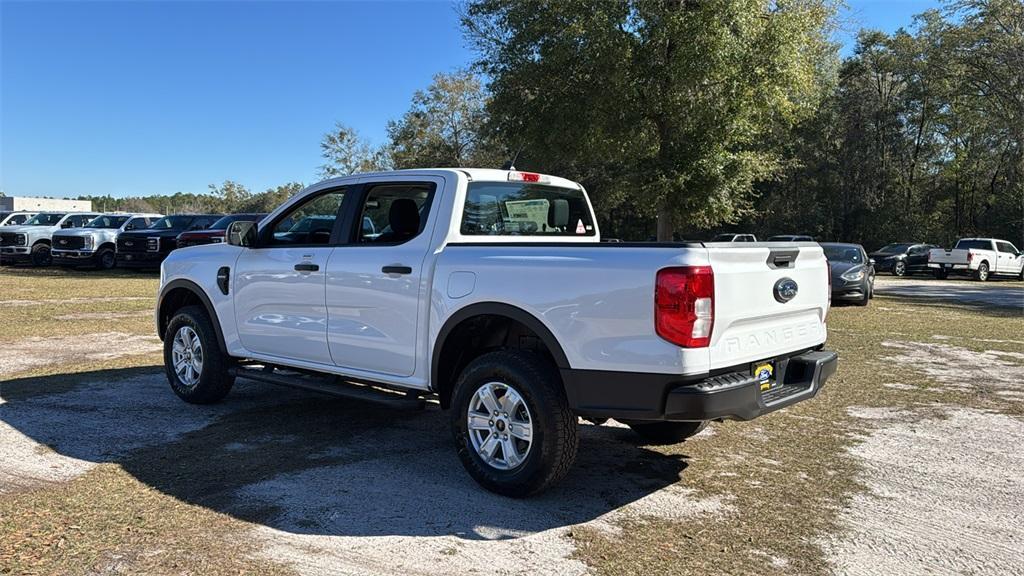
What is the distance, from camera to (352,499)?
169 inches

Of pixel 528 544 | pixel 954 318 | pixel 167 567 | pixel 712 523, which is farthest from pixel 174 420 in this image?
pixel 954 318

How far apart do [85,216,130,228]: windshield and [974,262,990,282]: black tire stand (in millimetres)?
31289

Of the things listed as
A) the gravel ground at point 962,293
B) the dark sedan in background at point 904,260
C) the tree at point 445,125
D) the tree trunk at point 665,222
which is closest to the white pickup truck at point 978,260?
the dark sedan in background at point 904,260

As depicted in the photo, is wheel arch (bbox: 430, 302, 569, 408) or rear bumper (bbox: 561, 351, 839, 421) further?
wheel arch (bbox: 430, 302, 569, 408)

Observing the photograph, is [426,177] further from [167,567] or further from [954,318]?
[954,318]

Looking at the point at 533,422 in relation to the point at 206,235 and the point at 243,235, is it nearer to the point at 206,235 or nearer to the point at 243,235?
the point at 243,235

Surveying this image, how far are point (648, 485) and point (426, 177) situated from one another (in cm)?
250

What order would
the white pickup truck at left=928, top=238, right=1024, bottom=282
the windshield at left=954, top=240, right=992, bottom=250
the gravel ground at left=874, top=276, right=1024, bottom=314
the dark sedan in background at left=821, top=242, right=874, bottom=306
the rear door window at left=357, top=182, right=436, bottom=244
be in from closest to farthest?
the rear door window at left=357, top=182, right=436, bottom=244 < the dark sedan in background at left=821, top=242, right=874, bottom=306 < the gravel ground at left=874, top=276, right=1024, bottom=314 < the white pickup truck at left=928, top=238, right=1024, bottom=282 < the windshield at left=954, top=240, right=992, bottom=250

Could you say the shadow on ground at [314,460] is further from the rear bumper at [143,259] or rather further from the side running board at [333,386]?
the rear bumper at [143,259]

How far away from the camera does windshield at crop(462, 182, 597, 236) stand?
5121mm

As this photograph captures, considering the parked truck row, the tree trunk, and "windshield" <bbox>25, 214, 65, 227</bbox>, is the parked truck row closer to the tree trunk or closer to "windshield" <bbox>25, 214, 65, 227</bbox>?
"windshield" <bbox>25, 214, 65, 227</bbox>

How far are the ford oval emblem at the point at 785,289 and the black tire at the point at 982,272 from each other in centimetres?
2940

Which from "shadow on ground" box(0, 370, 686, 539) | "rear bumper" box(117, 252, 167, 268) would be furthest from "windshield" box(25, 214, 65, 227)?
"shadow on ground" box(0, 370, 686, 539)

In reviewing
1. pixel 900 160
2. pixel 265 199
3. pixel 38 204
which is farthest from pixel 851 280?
pixel 38 204
